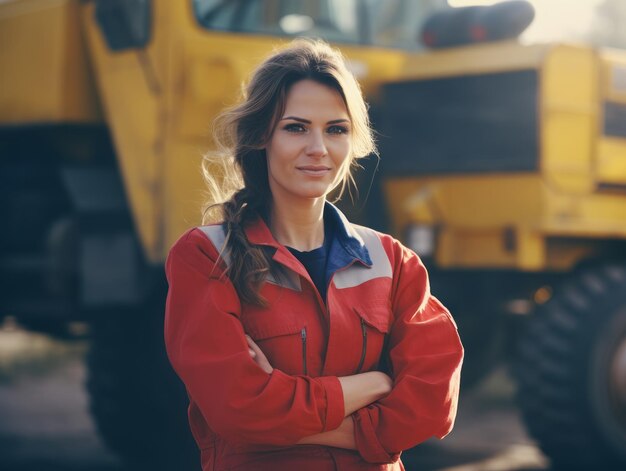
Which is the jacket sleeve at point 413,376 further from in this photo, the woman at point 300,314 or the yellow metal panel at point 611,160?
the yellow metal panel at point 611,160

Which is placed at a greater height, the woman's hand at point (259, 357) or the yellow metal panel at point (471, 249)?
the woman's hand at point (259, 357)

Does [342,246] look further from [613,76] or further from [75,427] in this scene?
[75,427]

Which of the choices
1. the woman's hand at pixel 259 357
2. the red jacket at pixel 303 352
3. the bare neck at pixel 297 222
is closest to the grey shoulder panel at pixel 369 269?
the red jacket at pixel 303 352

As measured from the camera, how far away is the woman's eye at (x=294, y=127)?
2.50 metres

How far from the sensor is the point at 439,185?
6.08 meters

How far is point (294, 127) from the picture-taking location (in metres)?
2.50

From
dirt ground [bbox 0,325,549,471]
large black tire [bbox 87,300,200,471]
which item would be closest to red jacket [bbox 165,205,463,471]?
large black tire [bbox 87,300,200,471]

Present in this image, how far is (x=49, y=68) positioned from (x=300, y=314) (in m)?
4.30

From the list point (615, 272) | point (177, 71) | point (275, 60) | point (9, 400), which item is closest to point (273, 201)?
point (275, 60)

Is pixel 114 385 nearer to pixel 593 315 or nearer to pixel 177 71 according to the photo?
pixel 177 71

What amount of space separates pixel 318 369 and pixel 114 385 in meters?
4.40

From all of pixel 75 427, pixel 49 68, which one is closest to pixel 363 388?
pixel 49 68

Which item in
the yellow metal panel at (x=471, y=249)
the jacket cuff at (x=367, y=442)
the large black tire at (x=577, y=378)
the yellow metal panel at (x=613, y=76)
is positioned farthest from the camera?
the yellow metal panel at (x=613, y=76)

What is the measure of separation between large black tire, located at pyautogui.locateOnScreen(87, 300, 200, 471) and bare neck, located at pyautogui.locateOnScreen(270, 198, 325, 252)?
329 cm
